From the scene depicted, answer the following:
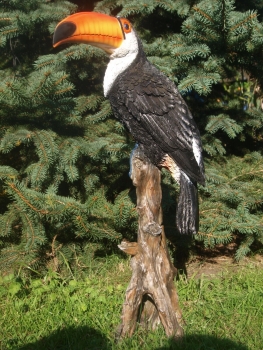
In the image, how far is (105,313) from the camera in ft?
10.6

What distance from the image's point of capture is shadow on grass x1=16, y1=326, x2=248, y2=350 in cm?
284

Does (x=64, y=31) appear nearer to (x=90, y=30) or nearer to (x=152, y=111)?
(x=90, y=30)

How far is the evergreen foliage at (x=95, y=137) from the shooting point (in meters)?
3.71

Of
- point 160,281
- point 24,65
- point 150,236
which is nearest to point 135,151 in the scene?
point 150,236

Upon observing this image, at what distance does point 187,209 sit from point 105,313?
3.25 ft

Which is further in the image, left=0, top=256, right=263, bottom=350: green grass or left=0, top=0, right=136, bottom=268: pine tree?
left=0, top=0, right=136, bottom=268: pine tree

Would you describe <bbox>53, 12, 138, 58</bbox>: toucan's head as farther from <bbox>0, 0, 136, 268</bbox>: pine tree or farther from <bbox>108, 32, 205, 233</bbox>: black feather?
<bbox>0, 0, 136, 268</bbox>: pine tree

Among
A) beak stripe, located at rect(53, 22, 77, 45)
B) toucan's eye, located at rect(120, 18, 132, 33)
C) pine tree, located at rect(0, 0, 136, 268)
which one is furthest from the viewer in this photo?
pine tree, located at rect(0, 0, 136, 268)

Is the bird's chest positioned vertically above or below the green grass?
above

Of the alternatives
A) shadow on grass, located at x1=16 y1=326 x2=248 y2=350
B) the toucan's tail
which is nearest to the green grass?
shadow on grass, located at x1=16 y1=326 x2=248 y2=350

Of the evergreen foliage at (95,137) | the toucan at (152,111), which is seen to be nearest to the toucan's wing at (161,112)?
the toucan at (152,111)

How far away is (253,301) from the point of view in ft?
11.1

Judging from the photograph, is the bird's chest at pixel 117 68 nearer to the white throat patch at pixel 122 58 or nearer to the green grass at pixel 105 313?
the white throat patch at pixel 122 58

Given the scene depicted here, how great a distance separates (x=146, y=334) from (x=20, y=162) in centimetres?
220
